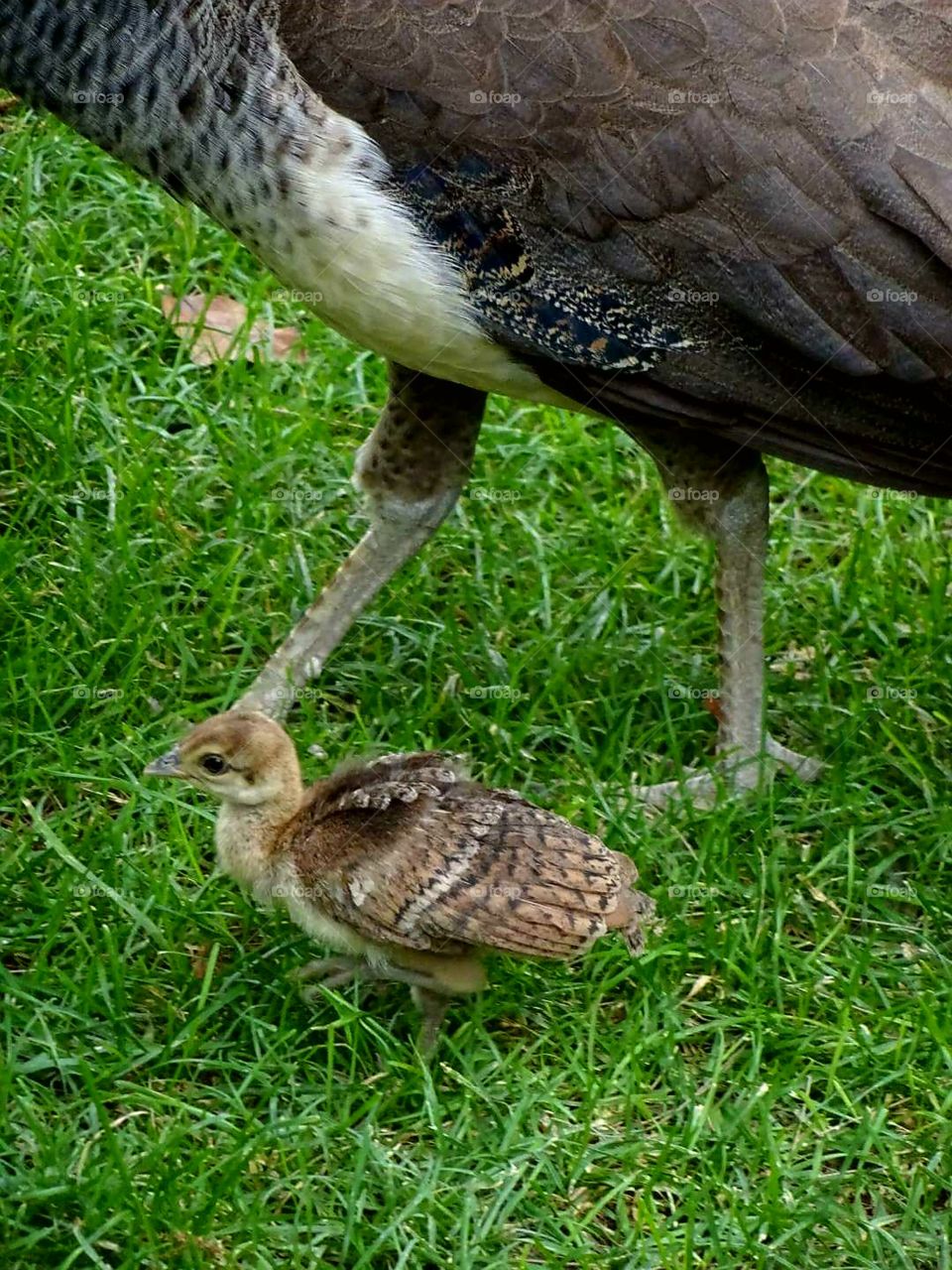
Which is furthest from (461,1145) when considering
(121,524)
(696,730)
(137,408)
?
(137,408)

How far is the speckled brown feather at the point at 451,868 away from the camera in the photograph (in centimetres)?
371

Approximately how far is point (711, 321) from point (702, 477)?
1.42ft

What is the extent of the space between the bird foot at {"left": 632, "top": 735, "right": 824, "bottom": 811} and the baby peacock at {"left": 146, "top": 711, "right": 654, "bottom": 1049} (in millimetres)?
592

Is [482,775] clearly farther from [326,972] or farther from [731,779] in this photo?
[326,972]

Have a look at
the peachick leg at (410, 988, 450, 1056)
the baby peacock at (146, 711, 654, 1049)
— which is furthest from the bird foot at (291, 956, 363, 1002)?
the peachick leg at (410, 988, 450, 1056)

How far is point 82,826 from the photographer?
4.29 metres

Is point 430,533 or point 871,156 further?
point 430,533

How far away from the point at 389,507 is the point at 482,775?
701 millimetres

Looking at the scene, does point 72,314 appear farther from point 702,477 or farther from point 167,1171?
point 167,1171

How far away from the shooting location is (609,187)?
4.05 metres

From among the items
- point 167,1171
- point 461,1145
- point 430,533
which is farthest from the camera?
point 430,533

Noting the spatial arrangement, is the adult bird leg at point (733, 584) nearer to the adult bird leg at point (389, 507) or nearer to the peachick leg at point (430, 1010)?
the adult bird leg at point (389, 507)

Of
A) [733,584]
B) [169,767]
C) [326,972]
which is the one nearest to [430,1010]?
[326,972]

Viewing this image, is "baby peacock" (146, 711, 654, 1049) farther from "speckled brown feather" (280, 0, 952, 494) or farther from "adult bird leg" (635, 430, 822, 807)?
"speckled brown feather" (280, 0, 952, 494)
